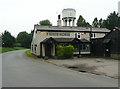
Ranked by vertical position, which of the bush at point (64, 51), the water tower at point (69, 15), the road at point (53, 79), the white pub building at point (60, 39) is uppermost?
the water tower at point (69, 15)

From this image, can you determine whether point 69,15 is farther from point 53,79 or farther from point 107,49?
point 53,79

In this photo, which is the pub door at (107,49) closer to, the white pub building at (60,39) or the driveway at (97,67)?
the white pub building at (60,39)

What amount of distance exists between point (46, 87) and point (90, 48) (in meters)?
22.2

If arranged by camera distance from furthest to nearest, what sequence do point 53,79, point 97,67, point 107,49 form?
point 107,49 < point 97,67 < point 53,79

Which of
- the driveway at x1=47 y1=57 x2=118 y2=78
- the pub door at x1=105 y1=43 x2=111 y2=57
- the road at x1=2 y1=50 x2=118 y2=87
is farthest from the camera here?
the pub door at x1=105 y1=43 x2=111 y2=57

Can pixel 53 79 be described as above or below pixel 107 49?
below

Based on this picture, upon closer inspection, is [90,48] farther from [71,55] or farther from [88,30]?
[71,55]

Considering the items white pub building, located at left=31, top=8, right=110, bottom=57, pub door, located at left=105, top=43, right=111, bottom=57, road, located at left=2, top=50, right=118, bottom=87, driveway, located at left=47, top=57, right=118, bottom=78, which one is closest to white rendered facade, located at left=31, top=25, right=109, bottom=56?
white pub building, located at left=31, top=8, right=110, bottom=57

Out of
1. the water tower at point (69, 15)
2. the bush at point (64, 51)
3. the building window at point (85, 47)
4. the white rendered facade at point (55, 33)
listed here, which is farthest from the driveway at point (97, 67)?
the water tower at point (69, 15)

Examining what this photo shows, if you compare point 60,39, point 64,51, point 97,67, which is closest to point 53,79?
point 97,67

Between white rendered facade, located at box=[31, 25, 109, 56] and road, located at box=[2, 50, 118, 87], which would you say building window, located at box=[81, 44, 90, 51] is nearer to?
white rendered facade, located at box=[31, 25, 109, 56]

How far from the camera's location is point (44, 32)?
25.6 meters

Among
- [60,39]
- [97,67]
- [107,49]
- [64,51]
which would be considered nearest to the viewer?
[97,67]

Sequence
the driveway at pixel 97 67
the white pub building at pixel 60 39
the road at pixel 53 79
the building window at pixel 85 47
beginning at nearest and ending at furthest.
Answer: the road at pixel 53 79 → the driveway at pixel 97 67 → the white pub building at pixel 60 39 → the building window at pixel 85 47
